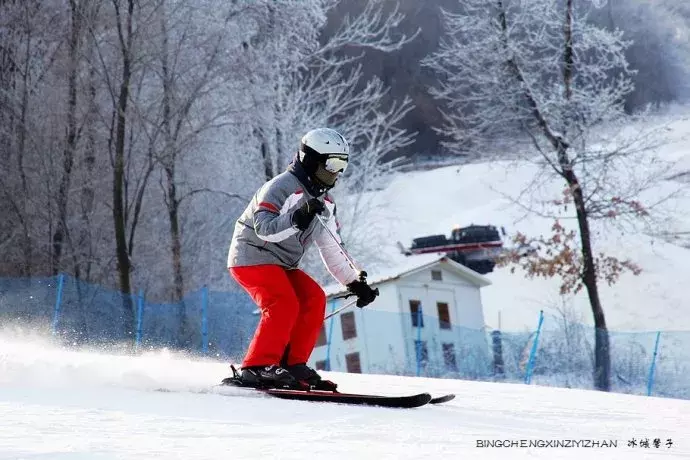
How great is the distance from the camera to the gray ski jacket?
5141mm

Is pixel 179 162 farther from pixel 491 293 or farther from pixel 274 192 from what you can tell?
pixel 491 293

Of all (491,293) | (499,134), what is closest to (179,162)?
(499,134)

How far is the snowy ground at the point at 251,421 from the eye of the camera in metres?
3.21

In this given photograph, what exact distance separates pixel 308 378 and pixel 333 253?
72 centimetres

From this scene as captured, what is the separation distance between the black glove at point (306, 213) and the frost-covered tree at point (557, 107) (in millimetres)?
13381

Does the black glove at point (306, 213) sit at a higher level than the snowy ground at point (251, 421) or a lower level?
higher

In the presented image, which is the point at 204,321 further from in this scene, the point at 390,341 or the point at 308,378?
→ the point at 308,378

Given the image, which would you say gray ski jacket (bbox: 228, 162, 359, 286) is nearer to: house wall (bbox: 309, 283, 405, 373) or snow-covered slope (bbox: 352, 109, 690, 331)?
house wall (bbox: 309, 283, 405, 373)

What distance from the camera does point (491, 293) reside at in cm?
3850

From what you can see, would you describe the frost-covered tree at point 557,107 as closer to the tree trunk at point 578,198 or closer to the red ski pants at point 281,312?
the tree trunk at point 578,198

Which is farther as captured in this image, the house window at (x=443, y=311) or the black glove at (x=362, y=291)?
the house window at (x=443, y=311)

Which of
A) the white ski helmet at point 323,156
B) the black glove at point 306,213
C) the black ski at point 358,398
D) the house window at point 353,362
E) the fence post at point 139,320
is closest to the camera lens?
Answer: the black ski at point 358,398

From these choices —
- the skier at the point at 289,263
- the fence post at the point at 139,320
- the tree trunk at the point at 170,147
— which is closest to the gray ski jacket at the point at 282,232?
the skier at the point at 289,263

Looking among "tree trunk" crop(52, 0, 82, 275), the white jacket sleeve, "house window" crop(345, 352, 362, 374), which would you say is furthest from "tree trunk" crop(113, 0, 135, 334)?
the white jacket sleeve
